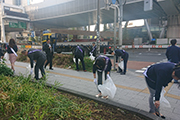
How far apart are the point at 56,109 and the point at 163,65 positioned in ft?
6.97

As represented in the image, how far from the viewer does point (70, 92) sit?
12.4 feet

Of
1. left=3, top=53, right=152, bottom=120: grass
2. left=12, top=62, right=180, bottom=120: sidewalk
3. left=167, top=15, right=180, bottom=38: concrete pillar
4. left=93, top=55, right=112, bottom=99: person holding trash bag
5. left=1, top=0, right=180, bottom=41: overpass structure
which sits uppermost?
left=1, top=0, right=180, bottom=41: overpass structure

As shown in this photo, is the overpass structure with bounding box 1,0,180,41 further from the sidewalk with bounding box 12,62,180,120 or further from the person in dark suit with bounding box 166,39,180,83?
the sidewalk with bounding box 12,62,180,120

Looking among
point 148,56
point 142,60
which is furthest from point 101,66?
point 148,56

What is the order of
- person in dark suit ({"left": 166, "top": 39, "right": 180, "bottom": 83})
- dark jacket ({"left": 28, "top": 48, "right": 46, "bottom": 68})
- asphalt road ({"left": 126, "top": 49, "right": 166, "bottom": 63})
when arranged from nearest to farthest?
dark jacket ({"left": 28, "top": 48, "right": 46, "bottom": 68}) < person in dark suit ({"left": 166, "top": 39, "right": 180, "bottom": 83}) < asphalt road ({"left": 126, "top": 49, "right": 166, "bottom": 63})

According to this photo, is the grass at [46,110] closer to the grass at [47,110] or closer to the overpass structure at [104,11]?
the grass at [47,110]

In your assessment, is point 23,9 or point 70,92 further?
point 23,9

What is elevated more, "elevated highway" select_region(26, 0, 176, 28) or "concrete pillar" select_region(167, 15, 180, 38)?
"elevated highway" select_region(26, 0, 176, 28)

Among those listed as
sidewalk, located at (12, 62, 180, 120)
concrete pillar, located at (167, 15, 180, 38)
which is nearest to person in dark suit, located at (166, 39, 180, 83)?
sidewalk, located at (12, 62, 180, 120)

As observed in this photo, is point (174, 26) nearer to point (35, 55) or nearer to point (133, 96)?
point (133, 96)

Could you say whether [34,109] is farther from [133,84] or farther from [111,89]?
[133,84]

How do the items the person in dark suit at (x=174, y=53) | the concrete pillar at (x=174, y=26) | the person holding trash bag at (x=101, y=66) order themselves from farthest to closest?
the concrete pillar at (x=174, y=26), the person in dark suit at (x=174, y=53), the person holding trash bag at (x=101, y=66)

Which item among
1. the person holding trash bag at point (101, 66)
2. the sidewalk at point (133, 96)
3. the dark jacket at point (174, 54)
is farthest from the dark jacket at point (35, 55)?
the dark jacket at point (174, 54)

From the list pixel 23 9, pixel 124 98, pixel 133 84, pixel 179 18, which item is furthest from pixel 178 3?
pixel 23 9
